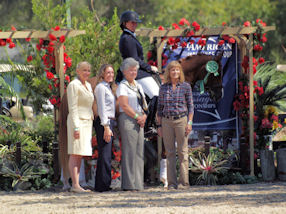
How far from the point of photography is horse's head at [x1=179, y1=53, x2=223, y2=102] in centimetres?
1019

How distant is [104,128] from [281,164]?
3010 mm

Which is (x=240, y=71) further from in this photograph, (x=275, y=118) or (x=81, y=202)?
(x=81, y=202)

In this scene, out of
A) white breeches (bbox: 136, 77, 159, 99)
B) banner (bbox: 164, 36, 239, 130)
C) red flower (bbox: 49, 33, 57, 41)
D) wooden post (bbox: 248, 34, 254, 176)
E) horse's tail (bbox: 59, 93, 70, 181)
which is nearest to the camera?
horse's tail (bbox: 59, 93, 70, 181)

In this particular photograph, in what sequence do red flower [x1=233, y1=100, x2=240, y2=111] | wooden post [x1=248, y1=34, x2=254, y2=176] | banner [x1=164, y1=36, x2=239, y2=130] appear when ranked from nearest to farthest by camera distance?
wooden post [x1=248, y1=34, x2=254, y2=176] < red flower [x1=233, y1=100, x2=240, y2=111] < banner [x1=164, y1=36, x2=239, y2=130]

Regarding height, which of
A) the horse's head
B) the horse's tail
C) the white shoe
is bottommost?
the white shoe

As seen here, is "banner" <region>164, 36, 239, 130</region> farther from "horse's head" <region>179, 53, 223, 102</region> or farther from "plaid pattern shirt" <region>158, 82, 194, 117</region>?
"plaid pattern shirt" <region>158, 82, 194, 117</region>

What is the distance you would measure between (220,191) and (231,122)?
186 cm

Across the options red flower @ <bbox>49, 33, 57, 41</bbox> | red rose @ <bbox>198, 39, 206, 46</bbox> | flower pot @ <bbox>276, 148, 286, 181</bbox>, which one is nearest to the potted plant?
flower pot @ <bbox>276, 148, 286, 181</bbox>

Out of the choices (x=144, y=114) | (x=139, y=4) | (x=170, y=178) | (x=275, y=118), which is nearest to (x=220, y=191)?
(x=170, y=178)

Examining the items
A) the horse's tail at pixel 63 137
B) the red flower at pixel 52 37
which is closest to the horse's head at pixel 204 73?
the red flower at pixel 52 37

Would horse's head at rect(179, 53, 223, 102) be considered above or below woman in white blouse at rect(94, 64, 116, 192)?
above

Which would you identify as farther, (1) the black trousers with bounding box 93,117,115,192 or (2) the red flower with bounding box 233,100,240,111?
(2) the red flower with bounding box 233,100,240,111

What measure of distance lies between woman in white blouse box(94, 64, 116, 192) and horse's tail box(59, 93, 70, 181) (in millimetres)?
480

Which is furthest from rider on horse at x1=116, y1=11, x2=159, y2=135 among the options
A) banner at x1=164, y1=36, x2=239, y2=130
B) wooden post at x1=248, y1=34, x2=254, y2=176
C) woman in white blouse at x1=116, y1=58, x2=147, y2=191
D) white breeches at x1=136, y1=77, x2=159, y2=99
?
wooden post at x1=248, y1=34, x2=254, y2=176
